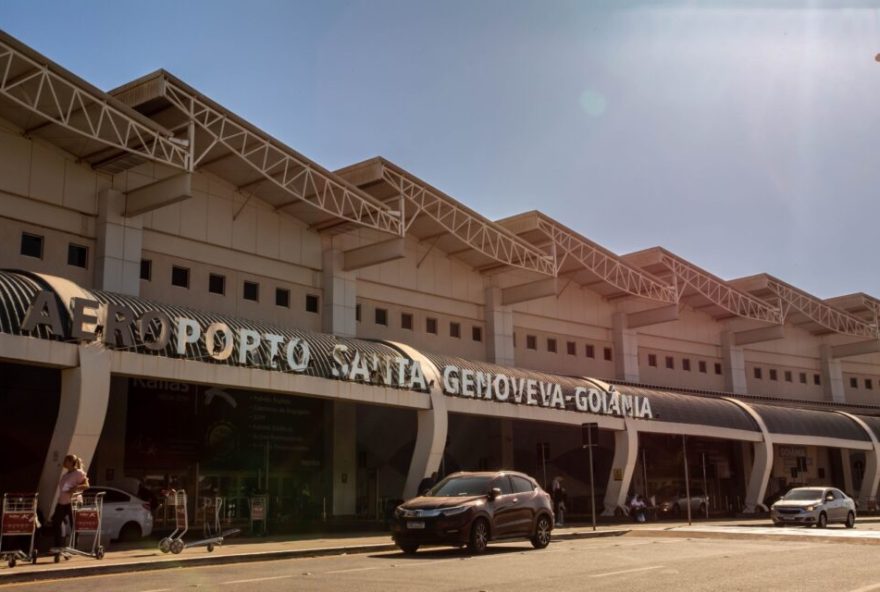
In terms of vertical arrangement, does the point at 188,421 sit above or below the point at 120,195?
below

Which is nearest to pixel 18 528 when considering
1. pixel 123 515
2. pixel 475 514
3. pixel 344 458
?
pixel 123 515

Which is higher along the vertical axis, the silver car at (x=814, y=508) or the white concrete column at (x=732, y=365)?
the white concrete column at (x=732, y=365)

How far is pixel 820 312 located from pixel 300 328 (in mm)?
38197

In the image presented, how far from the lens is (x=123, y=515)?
21953mm

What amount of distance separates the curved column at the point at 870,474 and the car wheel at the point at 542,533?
121 ft

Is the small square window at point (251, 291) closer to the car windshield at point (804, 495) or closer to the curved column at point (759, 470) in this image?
the car windshield at point (804, 495)

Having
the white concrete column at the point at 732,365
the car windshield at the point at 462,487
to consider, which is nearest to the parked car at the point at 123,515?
the car windshield at the point at 462,487

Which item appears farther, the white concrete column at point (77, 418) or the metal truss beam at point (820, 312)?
the metal truss beam at point (820, 312)

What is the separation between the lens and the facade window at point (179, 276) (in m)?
29.7

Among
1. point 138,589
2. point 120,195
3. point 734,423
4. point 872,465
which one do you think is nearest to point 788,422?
point 734,423

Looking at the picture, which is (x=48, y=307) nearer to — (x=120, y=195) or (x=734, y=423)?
(x=120, y=195)

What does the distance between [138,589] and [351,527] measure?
56.0 ft

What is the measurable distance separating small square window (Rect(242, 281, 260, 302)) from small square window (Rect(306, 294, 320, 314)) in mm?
2328

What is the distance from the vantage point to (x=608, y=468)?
149ft
